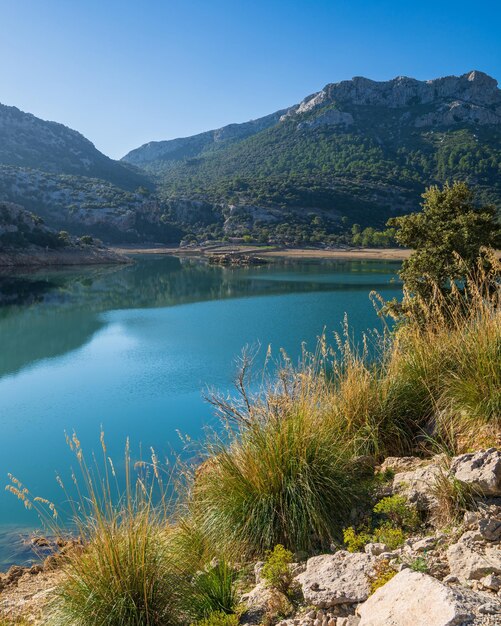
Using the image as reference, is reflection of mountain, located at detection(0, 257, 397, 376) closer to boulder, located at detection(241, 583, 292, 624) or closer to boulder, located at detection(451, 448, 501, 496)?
boulder, located at detection(241, 583, 292, 624)

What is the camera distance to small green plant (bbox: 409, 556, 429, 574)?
2.54 metres

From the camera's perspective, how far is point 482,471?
3064 mm

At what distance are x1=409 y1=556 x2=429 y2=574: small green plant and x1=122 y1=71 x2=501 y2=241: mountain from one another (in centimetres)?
7136

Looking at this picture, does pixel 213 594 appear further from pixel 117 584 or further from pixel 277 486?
pixel 277 486

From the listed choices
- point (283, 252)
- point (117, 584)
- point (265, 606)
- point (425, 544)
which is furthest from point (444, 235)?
point (283, 252)

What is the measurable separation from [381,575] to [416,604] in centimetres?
52

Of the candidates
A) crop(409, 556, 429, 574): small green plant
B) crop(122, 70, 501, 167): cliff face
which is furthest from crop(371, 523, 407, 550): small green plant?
crop(122, 70, 501, 167): cliff face

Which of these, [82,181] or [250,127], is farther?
[250,127]

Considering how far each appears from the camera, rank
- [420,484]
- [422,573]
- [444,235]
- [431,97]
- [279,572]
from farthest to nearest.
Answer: [431,97] → [444,235] → [420,484] → [279,572] → [422,573]

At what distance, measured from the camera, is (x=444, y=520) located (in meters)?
3.07

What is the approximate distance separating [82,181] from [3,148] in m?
18.5

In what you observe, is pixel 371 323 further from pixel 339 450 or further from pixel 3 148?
pixel 3 148

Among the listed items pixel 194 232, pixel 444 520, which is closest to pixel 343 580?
pixel 444 520

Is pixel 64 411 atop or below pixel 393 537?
below
